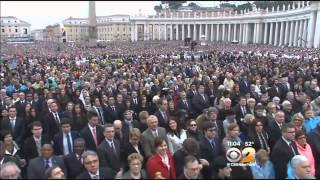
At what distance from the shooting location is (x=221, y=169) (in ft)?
18.4

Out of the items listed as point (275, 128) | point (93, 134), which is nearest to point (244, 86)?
point (275, 128)

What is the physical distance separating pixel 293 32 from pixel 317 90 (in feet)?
214

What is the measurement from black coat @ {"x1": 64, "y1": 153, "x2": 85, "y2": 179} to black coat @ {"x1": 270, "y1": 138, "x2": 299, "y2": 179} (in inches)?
117

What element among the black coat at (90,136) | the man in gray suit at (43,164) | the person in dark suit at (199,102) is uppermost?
the man in gray suit at (43,164)

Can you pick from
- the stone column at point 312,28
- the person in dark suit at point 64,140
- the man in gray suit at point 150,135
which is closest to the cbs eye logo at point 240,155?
the man in gray suit at point 150,135

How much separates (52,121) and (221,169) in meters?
5.37

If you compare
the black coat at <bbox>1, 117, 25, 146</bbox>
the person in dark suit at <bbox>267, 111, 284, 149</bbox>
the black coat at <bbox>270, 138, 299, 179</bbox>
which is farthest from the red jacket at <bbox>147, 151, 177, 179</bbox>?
the black coat at <bbox>1, 117, 25, 146</bbox>

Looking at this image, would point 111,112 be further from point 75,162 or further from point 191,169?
point 191,169

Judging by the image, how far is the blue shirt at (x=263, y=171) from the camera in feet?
18.6

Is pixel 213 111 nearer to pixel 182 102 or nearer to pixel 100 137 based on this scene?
pixel 100 137

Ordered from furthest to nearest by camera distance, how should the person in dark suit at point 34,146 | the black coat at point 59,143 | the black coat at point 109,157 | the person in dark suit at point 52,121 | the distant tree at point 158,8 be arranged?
1. the distant tree at point 158,8
2. the person in dark suit at point 52,121
3. the black coat at point 59,143
4. the person in dark suit at point 34,146
5. the black coat at point 109,157

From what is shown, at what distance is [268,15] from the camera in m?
84.3

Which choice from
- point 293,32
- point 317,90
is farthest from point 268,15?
point 317,90

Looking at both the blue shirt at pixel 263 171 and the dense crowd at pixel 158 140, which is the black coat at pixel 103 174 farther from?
the blue shirt at pixel 263 171
